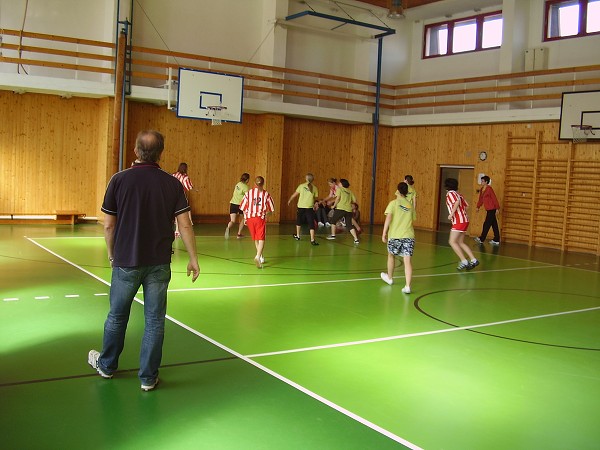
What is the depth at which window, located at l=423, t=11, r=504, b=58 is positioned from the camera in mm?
22484

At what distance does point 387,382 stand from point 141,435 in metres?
2.40

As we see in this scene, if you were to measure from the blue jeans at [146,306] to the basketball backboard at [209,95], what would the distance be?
1422 centimetres

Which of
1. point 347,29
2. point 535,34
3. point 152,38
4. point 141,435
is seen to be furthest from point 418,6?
point 141,435

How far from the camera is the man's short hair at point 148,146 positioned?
16.7 ft

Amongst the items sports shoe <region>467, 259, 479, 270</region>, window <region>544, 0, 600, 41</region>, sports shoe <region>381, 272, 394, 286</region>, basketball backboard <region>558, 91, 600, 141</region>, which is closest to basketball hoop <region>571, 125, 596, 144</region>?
basketball backboard <region>558, 91, 600, 141</region>

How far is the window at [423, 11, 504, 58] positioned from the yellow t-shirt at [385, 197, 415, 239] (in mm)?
13940

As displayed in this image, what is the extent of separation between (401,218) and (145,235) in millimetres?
6223

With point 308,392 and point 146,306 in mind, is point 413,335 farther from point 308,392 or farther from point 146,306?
point 146,306

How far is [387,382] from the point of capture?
231 inches

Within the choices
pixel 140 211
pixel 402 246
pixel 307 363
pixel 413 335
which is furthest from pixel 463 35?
pixel 140 211

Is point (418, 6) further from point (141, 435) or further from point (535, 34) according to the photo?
point (141, 435)

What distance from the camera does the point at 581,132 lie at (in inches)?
703

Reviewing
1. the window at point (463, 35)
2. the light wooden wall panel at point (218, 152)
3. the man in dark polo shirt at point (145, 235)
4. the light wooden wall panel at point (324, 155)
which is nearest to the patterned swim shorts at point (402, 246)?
the man in dark polo shirt at point (145, 235)

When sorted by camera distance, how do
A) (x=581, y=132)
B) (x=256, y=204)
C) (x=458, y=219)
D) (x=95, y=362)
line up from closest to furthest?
(x=95, y=362) → (x=256, y=204) → (x=458, y=219) → (x=581, y=132)
